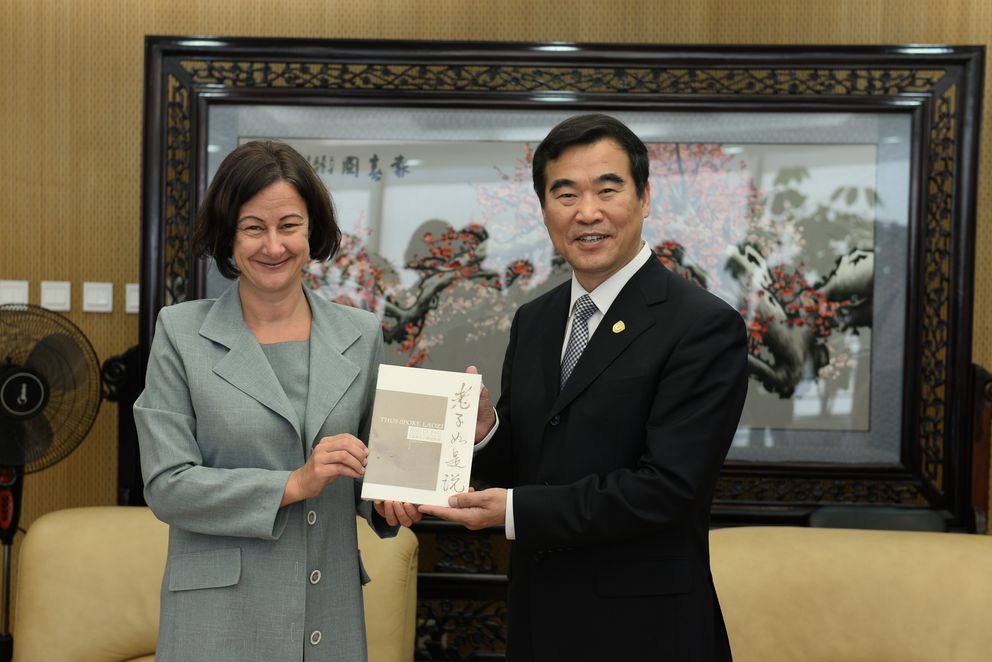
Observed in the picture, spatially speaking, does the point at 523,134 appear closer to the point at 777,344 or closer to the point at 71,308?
the point at 777,344

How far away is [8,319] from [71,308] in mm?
702

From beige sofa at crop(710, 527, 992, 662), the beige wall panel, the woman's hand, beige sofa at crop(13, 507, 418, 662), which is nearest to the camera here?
the woman's hand

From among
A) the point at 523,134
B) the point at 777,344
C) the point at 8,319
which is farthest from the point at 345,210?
Answer: the point at 777,344

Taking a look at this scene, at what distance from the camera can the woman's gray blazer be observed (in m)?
1.56

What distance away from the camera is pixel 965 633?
8.21 feet

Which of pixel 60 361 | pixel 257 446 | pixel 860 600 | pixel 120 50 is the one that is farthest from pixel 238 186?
pixel 120 50

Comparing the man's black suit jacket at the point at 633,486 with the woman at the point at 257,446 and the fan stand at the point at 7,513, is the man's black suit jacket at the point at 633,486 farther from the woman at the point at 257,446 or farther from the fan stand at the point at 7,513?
the fan stand at the point at 7,513

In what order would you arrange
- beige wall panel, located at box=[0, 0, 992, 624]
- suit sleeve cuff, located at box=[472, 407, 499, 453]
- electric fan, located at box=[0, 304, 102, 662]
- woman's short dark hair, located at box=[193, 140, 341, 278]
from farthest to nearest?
beige wall panel, located at box=[0, 0, 992, 624], electric fan, located at box=[0, 304, 102, 662], suit sleeve cuff, located at box=[472, 407, 499, 453], woman's short dark hair, located at box=[193, 140, 341, 278]

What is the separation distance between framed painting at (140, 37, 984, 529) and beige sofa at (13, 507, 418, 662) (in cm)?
69

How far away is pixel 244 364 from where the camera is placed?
1618mm

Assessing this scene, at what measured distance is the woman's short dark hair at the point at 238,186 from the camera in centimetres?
162

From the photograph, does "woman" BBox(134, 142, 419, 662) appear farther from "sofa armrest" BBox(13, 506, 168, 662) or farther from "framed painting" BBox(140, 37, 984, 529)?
"framed painting" BBox(140, 37, 984, 529)

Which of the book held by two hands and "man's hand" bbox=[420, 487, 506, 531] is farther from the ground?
the book held by two hands

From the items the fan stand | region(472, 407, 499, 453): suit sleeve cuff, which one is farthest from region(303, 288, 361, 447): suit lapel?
the fan stand
